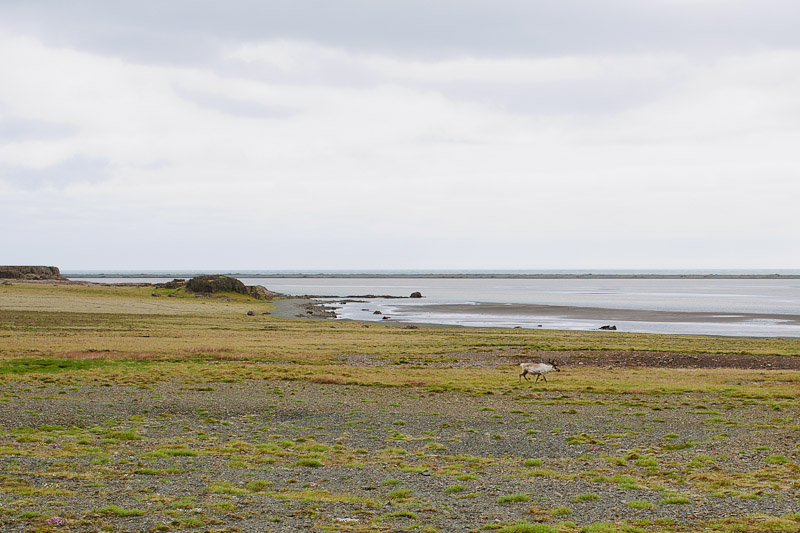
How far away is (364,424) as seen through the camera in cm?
2259

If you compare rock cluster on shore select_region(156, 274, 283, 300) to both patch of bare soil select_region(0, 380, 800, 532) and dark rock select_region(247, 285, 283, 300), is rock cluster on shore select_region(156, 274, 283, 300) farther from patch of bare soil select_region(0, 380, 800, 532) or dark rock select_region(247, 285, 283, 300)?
patch of bare soil select_region(0, 380, 800, 532)

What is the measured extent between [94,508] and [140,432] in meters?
8.54

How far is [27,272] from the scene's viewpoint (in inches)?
7111

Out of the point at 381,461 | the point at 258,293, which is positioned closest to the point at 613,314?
the point at 258,293

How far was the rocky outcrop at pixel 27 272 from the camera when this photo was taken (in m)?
174

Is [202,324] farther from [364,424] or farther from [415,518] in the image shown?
[415,518]

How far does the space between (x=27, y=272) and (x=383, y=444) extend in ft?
625

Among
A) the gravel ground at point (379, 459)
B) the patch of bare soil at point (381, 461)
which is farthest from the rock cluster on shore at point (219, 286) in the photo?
the patch of bare soil at point (381, 461)

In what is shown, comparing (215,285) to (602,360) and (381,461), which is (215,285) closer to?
(602,360)

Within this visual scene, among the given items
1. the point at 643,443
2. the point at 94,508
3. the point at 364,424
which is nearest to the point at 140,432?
the point at 364,424

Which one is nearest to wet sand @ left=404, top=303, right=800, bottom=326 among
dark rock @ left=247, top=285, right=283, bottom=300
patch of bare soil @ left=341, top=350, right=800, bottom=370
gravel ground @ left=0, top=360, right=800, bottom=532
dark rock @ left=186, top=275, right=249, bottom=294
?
dark rock @ left=247, top=285, right=283, bottom=300

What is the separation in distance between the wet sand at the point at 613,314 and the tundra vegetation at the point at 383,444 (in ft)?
153

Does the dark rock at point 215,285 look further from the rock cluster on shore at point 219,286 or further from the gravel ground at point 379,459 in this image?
the gravel ground at point 379,459

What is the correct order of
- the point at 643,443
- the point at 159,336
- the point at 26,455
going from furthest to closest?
the point at 159,336, the point at 643,443, the point at 26,455
